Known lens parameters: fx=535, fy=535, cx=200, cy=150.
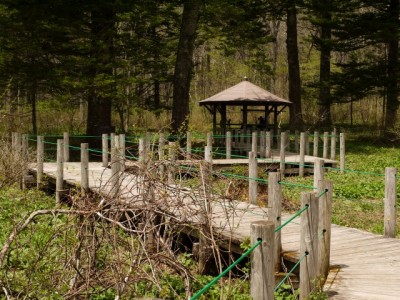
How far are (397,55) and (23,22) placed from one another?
1721 centimetres

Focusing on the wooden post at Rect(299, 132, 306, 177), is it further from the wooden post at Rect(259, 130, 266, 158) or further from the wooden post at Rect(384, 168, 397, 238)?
the wooden post at Rect(384, 168, 397, 238)

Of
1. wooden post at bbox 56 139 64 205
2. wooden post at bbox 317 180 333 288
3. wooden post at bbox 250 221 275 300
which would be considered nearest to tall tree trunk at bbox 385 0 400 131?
wooden post at bbox 56 139 64 205

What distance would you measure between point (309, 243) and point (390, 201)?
2845mm

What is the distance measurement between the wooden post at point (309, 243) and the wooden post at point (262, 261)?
5.18 ft

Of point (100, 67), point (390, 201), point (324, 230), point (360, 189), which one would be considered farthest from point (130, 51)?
point (324, 230)

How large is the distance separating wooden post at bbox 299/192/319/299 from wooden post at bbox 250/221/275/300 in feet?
5.18

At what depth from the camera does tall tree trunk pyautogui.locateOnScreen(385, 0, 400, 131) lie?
24.7 m

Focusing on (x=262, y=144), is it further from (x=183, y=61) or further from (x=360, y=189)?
(x=360, y=189)

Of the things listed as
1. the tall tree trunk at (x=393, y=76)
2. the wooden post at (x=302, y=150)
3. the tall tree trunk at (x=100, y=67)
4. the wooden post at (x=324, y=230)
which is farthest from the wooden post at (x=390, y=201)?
the tall tree trunk at (x=393, y=76)

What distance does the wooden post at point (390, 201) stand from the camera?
297 inches

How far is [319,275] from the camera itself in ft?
18.3

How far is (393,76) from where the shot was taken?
2470cm

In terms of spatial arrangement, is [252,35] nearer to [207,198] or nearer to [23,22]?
[23,22]

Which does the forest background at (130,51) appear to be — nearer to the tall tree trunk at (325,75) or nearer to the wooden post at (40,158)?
the tall tree trunk at (325,75)
